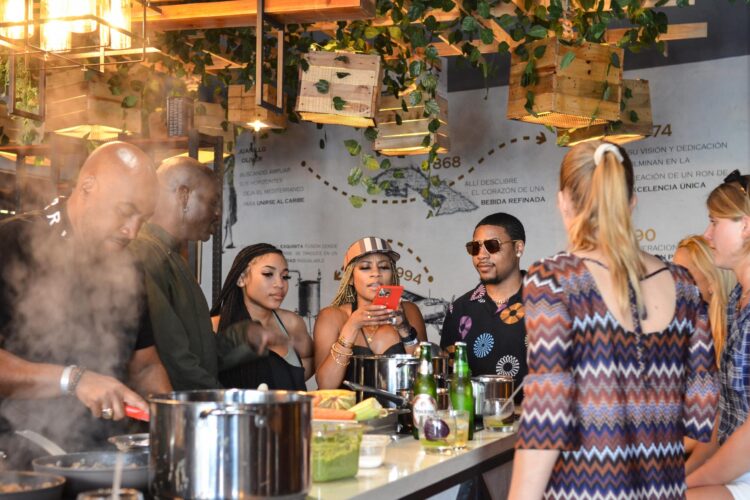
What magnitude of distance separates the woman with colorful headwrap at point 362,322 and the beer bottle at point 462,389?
93cm

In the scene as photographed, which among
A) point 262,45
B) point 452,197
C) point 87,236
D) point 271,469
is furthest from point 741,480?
point 452,197

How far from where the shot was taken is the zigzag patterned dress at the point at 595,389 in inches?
84.6

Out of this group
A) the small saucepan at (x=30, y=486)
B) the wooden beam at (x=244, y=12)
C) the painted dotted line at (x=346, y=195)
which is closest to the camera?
the small saucepan at (x=30, y=486)

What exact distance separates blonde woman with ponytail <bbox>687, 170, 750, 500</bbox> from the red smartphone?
1379 mm

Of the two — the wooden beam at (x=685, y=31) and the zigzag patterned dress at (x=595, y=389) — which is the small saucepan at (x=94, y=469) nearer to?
the zigzag patterned dress at (x=595, y=389)

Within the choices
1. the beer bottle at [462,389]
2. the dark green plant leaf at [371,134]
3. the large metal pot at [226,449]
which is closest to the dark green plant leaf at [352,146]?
the dark green plant leaf at [371,134]

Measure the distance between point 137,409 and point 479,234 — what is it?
2.54 meters

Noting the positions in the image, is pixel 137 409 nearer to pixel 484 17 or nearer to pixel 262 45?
pixel 262 45

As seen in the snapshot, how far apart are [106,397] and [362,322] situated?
184cm

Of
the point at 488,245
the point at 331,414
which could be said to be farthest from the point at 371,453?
the point at 488,245

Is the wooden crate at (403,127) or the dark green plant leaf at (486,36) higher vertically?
the dark green plant leaf at (486,36)

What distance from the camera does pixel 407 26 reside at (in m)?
4.13

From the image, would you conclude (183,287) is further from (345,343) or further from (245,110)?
(245,110)

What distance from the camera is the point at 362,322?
12.9ft
